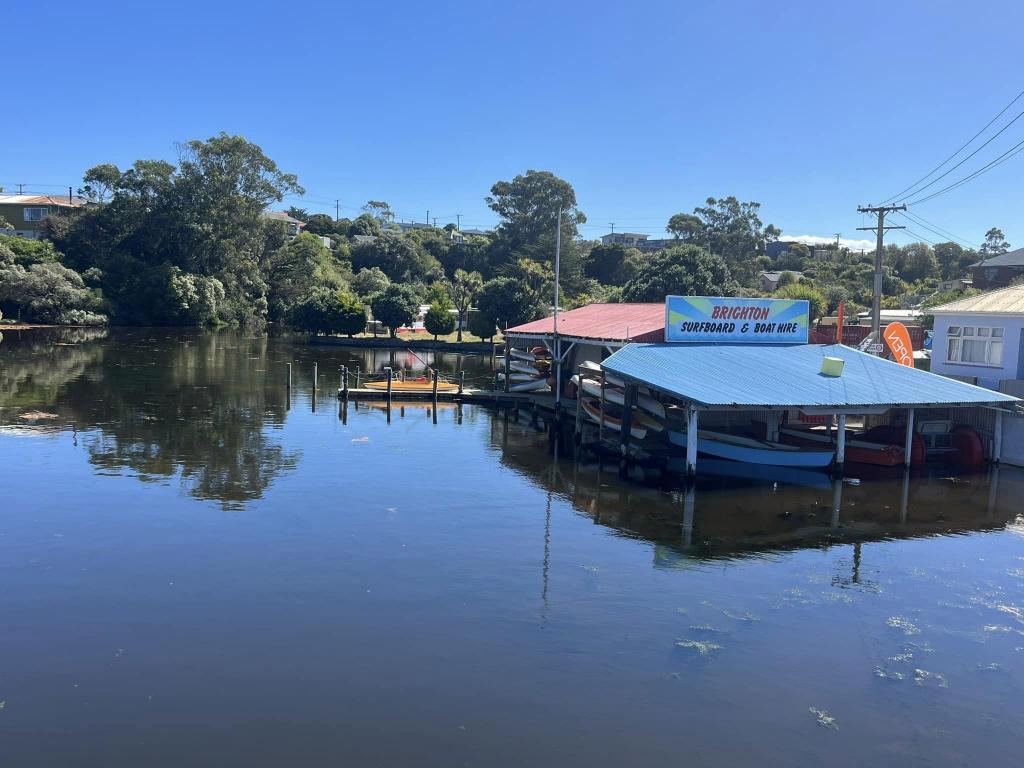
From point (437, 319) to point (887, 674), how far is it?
62.5 m

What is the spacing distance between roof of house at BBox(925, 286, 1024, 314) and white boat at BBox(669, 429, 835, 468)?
948cm

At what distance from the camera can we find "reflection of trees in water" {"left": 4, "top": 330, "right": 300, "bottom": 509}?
2441 cm

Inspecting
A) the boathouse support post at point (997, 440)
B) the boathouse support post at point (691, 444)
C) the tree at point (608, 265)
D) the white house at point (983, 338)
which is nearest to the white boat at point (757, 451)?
the boathouse support post at point (691, 444)

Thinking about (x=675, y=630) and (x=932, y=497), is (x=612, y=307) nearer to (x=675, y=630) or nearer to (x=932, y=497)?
(x=932, y=497)

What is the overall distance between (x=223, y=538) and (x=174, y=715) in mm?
7596

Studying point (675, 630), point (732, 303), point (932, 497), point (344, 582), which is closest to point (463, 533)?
point (344, 582)

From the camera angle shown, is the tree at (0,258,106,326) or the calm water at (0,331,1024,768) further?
the tree at (0,258,106,326)

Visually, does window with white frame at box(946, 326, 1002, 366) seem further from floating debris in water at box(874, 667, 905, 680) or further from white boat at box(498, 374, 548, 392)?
floating debris in water at box(874, 667, 905, 680)

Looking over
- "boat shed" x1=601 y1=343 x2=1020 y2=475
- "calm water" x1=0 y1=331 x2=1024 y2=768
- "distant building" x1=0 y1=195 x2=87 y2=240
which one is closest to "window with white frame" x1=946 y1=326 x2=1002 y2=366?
"boat shed" x1=601 y1=343 x2=1020 y2=475

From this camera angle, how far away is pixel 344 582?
50.5 feet

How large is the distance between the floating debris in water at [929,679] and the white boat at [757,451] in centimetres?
1353

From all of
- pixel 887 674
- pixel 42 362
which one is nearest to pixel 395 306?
pixel 42 362

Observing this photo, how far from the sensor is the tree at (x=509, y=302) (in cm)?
7050

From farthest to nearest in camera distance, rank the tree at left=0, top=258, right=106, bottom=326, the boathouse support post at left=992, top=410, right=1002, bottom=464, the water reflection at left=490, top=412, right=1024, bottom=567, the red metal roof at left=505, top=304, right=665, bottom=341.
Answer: the tree at left=0, top=258, right=106, bottom=326 → the red metal roof at left=505, top=304, right=665, bottom=341 → the boathouse support post at left=992, top=410, right=1002, bottom=464 → the water reflection at left=490, top=412, right=1024, bottom=567
